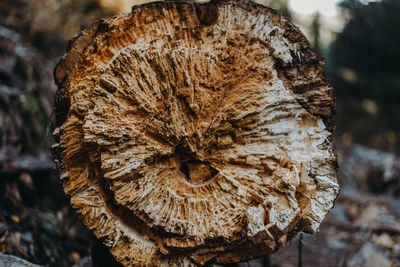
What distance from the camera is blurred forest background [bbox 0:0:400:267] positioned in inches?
80.6

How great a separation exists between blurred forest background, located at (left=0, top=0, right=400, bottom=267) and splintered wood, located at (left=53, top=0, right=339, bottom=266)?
1.13 ft

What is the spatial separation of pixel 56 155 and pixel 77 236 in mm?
1179

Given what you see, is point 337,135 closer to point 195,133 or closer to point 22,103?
point 195,133

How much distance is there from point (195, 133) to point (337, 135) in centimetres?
596

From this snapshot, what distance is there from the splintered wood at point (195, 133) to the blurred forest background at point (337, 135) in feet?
1.13

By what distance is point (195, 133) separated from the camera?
1.26 metres

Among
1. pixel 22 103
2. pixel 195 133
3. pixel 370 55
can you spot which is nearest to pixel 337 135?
pixel 370 55

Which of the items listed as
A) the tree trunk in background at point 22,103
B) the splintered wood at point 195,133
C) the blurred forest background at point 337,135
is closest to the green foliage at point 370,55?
the blurred forest background at point 337,135

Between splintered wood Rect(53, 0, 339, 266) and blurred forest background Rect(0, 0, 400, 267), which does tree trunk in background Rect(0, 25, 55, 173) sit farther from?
splintered wood Rect(53, 0, 339, 266)

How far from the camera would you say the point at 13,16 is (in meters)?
3.46

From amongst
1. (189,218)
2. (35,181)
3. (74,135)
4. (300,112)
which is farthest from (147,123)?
(35,181)

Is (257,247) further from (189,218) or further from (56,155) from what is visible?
(56,155)

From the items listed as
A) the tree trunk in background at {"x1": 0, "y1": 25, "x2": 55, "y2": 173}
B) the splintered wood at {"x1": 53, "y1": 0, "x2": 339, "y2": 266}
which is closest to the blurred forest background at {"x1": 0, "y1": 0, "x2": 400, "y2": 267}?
the tree trunk in background at {"x1": 0, "y1": 25, "x2": 55, "y2": 173}

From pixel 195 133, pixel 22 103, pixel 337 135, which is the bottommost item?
pixel 337 135
